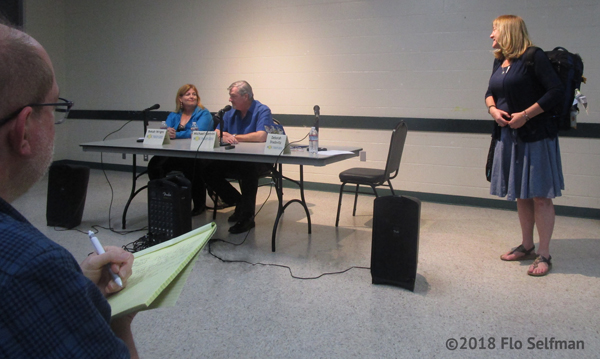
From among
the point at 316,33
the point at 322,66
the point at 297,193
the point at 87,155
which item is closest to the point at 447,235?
the point at 297,193

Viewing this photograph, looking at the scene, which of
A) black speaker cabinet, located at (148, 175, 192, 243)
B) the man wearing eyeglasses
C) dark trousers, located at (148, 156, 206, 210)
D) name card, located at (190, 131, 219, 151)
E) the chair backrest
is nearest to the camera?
the man wearing eyeglasses

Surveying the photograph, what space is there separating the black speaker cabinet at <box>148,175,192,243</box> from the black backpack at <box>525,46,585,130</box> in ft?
7.03

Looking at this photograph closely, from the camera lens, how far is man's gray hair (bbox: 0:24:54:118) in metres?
0.52

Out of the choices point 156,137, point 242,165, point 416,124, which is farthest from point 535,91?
point 156,137

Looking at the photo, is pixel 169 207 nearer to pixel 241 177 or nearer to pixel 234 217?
pixel 241 177

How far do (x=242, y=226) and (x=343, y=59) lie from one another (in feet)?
7.15

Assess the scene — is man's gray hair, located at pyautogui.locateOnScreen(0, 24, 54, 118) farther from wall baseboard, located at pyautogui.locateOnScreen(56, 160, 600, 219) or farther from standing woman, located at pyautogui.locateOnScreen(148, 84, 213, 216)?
wall baseboard, located at pyautogui.locateOnScreen(56, 160, 600, 219)

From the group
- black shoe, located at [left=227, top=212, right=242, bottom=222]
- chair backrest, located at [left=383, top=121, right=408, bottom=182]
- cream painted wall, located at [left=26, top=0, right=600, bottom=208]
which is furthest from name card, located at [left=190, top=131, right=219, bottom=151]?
cream painted wall, located at [left=26, top=0, right=600, bottom=208]

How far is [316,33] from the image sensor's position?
176 inches

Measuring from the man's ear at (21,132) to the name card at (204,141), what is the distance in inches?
90.5

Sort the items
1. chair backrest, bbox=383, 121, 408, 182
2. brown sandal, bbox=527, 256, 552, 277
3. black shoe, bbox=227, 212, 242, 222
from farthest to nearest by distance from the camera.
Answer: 1. black shoe, bbox=227, 212, 242, 222
2. chair backrest, bbox=383, 121, 408, 182
3. brown sandal, bbox=527, 256, 552, 277

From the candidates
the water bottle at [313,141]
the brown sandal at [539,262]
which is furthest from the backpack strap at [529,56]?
the water bottle at [313,141]

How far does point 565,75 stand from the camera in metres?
2.31

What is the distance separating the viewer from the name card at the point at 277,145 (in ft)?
8.64
